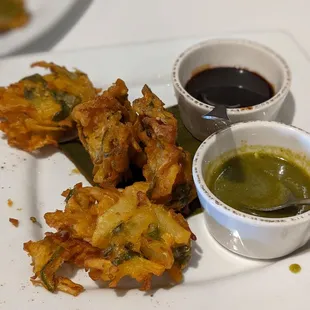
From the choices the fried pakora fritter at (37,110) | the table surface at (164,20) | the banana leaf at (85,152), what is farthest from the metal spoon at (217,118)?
the table surface at (164,20)

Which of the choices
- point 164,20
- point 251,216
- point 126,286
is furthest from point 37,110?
point 164,20

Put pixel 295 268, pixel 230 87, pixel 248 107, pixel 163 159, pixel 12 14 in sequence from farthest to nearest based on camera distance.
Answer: pixel 12 14 < pixel 230 87 < pixel 248 107 < pixel 163 159 < pixel 295 268

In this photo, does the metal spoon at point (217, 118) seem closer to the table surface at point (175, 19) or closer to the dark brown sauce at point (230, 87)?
the dark brown sauce at point (230, 87)

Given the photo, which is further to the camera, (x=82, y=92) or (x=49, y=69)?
(x=49, y=69)

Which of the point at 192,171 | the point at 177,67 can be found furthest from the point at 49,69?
the point at 192,171

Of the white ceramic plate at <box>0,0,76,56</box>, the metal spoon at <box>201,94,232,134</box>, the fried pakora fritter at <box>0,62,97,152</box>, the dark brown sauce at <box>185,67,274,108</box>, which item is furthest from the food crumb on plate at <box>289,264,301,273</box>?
the white ceramic plate at <box>0,0,76,56</box>

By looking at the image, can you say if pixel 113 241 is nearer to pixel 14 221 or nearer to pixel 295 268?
pixel 14 221

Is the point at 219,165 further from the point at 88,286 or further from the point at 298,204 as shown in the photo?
the point at 88,286

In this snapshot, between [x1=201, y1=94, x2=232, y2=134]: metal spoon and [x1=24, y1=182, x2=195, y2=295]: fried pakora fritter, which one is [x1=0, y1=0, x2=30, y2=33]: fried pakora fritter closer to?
[x1=201, y1=94, x2=232, y2=134]: metal spoon
